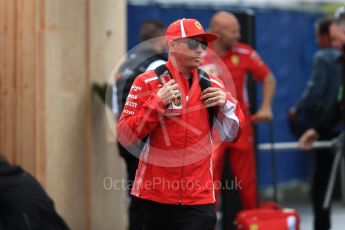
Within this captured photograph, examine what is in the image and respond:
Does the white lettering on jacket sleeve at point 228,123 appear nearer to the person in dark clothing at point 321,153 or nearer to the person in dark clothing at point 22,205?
the person in dark clothing at point 22,205

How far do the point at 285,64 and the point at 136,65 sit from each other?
205 inches

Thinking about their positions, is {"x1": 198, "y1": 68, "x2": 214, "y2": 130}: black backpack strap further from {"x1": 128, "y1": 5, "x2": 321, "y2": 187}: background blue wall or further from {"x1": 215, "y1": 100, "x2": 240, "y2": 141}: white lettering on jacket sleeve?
{"x1": 128, "y1": 5, "x2": 321, "y2": 187}: background blue wall

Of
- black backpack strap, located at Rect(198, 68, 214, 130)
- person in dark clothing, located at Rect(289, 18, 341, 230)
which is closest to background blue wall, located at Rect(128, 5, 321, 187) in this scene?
person in dark clothing, located at Rect(289, 18, 341, 230)

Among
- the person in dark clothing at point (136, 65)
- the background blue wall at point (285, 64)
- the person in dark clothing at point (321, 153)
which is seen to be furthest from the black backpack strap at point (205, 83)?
the background blue wall at point (285, 64)

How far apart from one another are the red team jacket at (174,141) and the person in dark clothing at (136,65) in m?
0.84

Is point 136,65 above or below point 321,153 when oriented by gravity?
above

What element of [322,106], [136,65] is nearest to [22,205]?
[136,65]

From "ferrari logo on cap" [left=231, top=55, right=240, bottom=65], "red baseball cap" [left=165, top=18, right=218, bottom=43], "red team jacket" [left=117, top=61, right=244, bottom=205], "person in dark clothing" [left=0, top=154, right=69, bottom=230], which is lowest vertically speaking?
"person in dark clothing" [left=0, top=154, right=69, bottom=230]

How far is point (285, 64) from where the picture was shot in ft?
38.3

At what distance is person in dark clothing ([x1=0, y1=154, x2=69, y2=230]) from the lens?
5453 mm

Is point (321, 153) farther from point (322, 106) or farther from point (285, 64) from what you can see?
point (285, 64)

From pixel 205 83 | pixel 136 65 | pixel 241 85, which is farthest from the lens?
pixel 241 85

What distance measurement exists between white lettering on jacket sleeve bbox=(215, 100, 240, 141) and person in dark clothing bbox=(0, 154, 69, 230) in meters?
1.24

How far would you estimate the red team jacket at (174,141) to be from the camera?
17.6 ft
